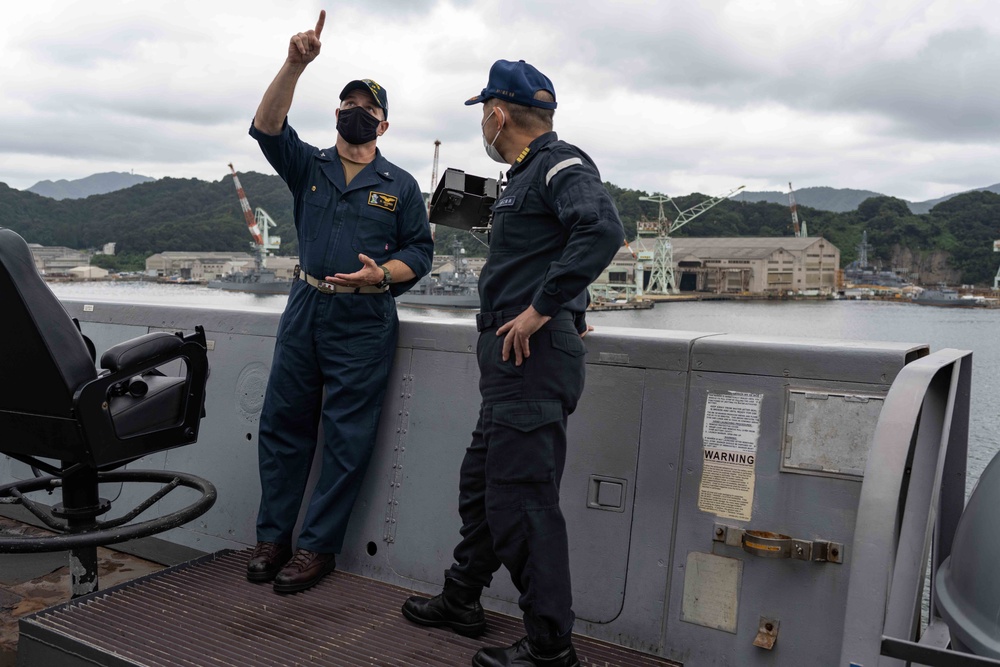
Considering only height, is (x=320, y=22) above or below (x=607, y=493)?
above

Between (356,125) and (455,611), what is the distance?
168 centimetres

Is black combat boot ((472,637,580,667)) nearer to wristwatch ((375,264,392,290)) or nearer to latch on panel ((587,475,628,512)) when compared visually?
latch on panel ((587,475,628,512))

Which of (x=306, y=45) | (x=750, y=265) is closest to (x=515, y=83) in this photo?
(x=306, y=45)

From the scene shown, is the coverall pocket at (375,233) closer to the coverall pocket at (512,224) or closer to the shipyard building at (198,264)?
the coverall pocket at (512,224)

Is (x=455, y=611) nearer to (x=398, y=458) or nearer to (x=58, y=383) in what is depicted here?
(x=398, y=458)

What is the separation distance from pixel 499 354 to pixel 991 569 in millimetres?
1160

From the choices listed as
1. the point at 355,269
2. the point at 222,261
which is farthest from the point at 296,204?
the point at 222,261

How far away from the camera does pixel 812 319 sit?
18.3 ft

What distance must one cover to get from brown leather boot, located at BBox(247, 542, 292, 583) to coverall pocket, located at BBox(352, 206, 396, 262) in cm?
109

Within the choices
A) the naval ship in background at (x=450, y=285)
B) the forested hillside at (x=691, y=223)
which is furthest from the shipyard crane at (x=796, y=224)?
the naval ship in background at (x=450, y=285)

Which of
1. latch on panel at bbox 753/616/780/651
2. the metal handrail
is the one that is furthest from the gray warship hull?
the metal handrail

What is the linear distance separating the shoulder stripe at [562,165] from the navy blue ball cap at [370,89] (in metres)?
1.05

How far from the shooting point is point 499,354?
6.74 ft

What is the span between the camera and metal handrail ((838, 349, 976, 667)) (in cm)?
135
